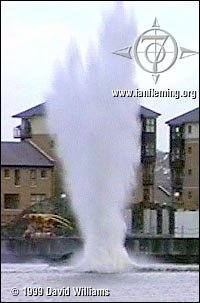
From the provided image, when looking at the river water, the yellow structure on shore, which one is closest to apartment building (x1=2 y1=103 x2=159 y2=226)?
the yellow structure on shore

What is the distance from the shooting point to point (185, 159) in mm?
Result: 4047

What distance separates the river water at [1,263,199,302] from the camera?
360cm

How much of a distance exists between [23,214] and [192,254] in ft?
2.78

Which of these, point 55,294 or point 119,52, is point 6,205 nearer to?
point 55,294

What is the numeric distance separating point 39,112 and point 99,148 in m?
0.32

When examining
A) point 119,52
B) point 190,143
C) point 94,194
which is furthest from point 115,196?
point 119,52

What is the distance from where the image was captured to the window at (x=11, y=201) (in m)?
3.84

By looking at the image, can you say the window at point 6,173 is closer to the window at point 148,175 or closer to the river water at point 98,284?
the river water at point 98,284

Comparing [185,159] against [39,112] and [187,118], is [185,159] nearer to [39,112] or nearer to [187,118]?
[187,118]

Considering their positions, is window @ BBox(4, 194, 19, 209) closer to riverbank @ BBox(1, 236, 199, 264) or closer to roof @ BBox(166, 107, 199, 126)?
riverbank @ BBox(1, 236, 199, 264)

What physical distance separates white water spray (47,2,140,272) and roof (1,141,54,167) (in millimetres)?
99

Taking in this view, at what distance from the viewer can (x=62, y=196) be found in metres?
3.89

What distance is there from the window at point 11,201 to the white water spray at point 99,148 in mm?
255

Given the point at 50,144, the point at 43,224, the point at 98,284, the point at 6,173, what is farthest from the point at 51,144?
the point at 98,284
